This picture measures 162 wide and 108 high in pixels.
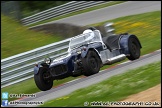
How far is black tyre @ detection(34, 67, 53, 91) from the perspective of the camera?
39.3 feet

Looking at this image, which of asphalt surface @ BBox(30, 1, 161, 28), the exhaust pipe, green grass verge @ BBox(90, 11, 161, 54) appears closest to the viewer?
the exhaust pipe

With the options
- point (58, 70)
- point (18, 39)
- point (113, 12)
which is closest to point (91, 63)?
point (58, 70)

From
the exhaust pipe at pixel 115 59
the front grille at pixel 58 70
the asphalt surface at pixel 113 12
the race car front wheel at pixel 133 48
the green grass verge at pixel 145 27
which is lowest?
the front grille at pixel 58 70

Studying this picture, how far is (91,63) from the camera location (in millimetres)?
12031

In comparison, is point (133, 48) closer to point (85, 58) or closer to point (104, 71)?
point (104, 71)

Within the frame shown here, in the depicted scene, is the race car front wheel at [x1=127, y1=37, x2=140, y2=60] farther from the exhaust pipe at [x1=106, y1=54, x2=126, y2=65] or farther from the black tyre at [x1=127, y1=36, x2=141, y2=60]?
the exhaust pipe at [x1=106, y1=54, x2=126, y2=65]

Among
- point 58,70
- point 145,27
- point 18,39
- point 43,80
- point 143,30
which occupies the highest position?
point 145,27

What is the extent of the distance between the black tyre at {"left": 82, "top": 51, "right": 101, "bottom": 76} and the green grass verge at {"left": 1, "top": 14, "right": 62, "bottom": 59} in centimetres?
817

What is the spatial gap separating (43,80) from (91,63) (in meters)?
1.40

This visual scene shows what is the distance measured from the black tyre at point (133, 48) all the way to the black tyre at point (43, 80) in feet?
9.66

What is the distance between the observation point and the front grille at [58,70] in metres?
12.1

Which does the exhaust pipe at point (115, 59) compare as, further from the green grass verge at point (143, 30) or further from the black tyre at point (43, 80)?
the black tyre at point (43, 80)

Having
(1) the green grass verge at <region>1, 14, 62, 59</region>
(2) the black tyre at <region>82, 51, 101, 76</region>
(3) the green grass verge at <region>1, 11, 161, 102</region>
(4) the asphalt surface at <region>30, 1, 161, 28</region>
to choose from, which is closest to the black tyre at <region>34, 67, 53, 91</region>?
(3) the green grass verge at <region>1, 11, 161, 102</region>

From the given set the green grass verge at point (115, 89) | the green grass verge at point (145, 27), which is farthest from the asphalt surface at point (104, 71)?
the green grass verge at point (145, 27)
